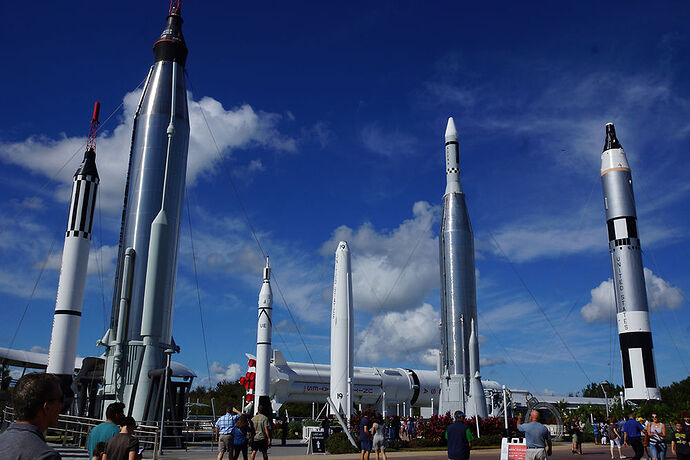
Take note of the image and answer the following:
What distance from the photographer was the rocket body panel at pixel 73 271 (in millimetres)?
24641

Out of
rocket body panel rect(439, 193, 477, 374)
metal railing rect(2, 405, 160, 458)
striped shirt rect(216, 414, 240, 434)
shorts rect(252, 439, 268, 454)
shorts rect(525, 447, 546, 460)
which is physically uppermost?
rocket body panel rect(439, 193, 477, 374)

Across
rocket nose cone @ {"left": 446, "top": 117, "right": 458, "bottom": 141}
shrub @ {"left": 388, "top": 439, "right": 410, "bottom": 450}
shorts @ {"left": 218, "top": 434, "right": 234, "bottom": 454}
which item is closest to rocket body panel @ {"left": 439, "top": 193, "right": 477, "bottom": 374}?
rocket nose cone @ {"left": 446, "top": 117, "right": 458, "bottom": 141}

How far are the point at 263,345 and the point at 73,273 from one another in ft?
37.4

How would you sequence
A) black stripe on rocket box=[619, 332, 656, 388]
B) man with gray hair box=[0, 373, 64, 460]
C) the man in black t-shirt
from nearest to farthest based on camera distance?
man with gray hair box=[0, 373, 64, 460]
the man in black t-shirt
black stripe on rocket box=[619, 332, 656, 388]

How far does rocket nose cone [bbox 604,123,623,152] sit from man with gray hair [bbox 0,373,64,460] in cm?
3959

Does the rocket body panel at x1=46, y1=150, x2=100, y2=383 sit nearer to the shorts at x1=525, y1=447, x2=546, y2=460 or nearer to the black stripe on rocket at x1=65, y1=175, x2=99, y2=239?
the black stripe on rocket at x1=65, y1=175, x2=99, y2=239

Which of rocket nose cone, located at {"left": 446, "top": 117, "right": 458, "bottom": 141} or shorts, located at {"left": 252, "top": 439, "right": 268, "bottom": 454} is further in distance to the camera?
rocket nose cone, located at {"left": 446, "top": 117, "right": 458, "bottom": 141}

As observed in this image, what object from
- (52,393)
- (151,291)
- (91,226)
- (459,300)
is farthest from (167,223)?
(52,393)

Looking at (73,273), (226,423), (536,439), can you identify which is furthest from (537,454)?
(73,273)

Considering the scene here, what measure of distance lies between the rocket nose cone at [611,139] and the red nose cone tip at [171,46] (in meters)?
27.7

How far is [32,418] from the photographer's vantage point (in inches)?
108

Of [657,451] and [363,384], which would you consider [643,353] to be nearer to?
[363,384]

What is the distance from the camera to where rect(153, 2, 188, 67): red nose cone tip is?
26688 mm

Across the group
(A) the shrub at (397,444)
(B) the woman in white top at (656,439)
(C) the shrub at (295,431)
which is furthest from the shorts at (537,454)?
(C) the shrub at (295,431)
